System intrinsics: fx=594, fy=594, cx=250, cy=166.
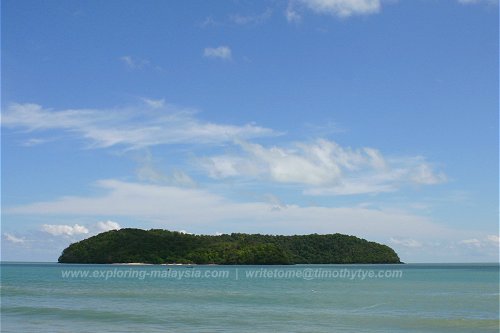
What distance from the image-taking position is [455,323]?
106 feet

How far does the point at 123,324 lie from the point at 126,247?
167 metres

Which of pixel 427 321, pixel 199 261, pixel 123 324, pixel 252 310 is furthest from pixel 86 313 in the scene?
pixel 199 261

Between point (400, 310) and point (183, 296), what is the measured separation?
796 inches

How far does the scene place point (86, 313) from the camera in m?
36.2

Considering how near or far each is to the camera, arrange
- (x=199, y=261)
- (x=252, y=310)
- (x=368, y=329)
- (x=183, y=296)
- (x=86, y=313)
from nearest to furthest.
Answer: (x=368, y=329)
(x=86, y=313)
(x=252, y=310)
(x=183, y=296)
(x=199, y=261)

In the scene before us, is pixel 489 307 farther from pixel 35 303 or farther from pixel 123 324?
pixel 35 303

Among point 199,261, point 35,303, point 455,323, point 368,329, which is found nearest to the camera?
point 368,329

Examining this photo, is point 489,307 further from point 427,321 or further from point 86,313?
point 86,313

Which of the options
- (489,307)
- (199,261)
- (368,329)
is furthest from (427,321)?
(199,261)

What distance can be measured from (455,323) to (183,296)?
26.1 metres

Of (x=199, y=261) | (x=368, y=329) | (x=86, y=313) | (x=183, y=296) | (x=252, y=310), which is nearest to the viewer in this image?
(x=368, y=329)

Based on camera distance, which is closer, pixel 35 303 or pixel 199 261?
pixel 35 303

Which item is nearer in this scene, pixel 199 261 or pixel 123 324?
pixel 123 324

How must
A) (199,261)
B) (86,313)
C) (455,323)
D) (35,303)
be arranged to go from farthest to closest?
(199,261) → (35,303) → (86,313) → (455,323)
